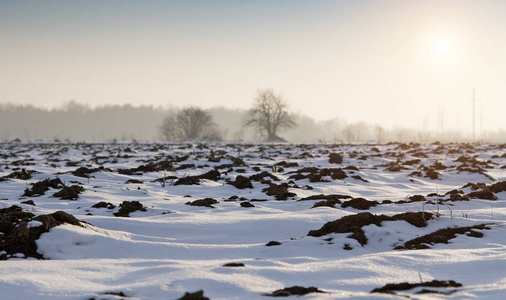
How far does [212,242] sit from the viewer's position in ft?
14.9

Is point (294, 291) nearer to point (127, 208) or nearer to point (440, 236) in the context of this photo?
point (440, 236)

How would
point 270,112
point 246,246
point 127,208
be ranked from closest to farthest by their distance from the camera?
point 246,246 → point 127,208 → point 270,112

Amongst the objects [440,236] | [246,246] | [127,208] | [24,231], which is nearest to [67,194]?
[127,208]

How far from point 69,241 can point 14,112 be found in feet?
483

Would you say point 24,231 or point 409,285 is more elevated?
point 24,231

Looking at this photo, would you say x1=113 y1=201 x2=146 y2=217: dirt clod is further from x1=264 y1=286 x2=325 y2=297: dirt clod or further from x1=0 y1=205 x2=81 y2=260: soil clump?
x1=264 y1=286 x2=325 y2=297: dirt clod

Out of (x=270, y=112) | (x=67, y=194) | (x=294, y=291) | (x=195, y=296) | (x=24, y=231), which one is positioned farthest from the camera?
(x=270, y=112)

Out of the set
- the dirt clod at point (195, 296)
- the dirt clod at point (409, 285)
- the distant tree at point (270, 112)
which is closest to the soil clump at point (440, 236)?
the dirt clod at point (409, 285)

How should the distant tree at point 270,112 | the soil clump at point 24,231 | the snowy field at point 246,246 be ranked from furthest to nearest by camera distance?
the distant tree at point 270,112 → the soil clump at point 24,231 → the snowy field at point 246,246

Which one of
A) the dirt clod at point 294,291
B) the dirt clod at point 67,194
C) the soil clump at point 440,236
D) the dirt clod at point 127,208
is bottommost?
the soil clump at point 440,236

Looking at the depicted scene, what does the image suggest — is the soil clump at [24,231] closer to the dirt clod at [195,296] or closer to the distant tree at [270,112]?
the dirt clod at [195,296]

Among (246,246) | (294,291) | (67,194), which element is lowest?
(246,246)

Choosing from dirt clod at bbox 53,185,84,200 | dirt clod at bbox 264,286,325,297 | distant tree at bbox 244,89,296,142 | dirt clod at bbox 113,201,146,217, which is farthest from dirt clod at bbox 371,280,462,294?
distant tree at bbox 244,89,296,142

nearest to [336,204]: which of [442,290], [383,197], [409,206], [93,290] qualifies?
[409,206]
